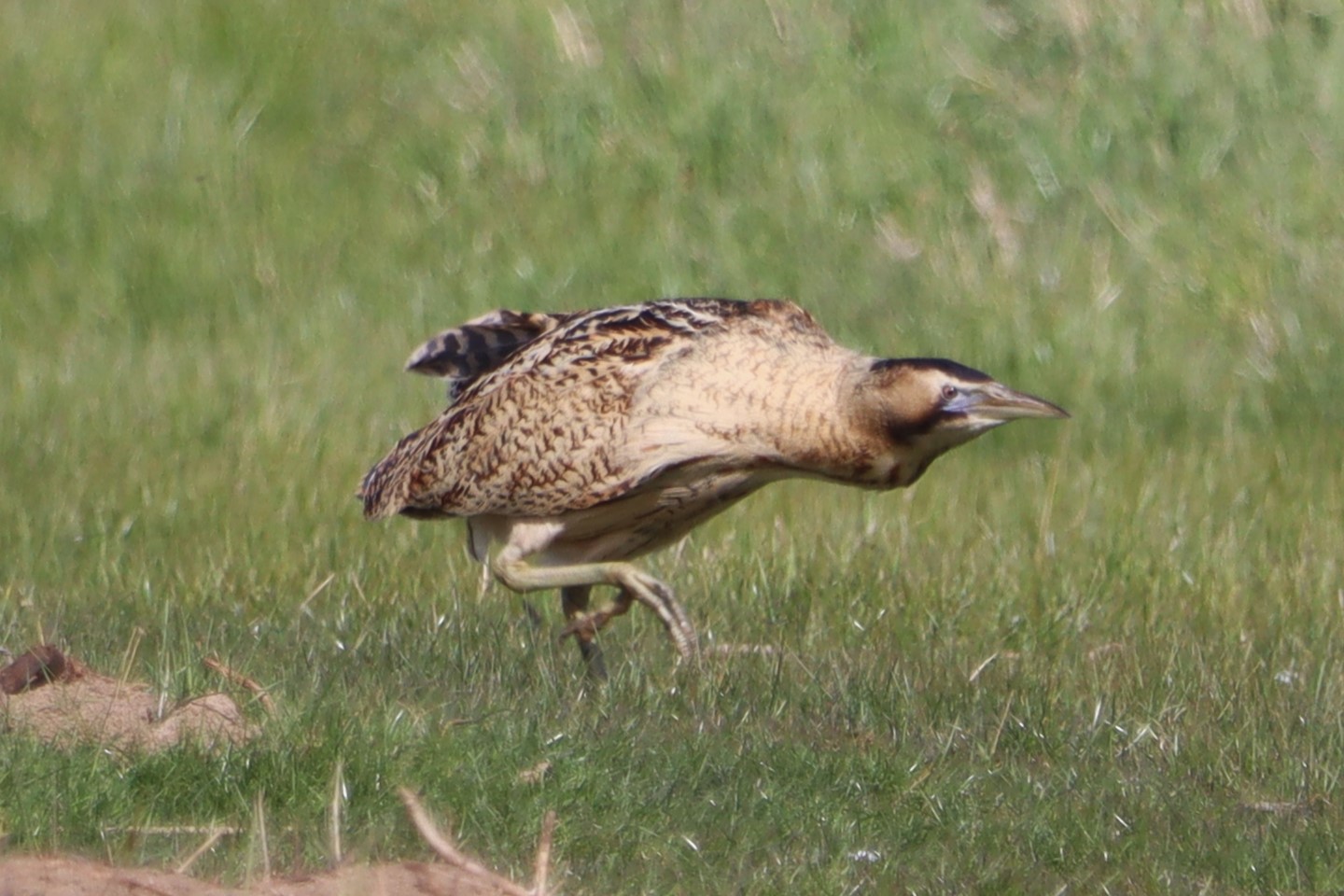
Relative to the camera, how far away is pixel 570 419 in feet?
22.0

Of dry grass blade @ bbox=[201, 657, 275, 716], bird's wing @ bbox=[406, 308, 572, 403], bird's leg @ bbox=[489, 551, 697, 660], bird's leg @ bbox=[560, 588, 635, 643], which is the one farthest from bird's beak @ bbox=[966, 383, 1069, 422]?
dry grass blade @ bbox=[201, 657, 275, 716]

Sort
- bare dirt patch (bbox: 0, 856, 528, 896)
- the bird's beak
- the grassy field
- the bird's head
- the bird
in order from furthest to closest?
the bird, the bird's head, the bird's beak, the grassy field, bare dirt patch (bbox: 0, 856, 528, 896)

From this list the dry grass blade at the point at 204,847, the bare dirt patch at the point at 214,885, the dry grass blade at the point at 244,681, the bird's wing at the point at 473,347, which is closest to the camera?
the bare dirt patch at the point at 214,885

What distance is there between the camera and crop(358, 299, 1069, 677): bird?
6395 millimetres

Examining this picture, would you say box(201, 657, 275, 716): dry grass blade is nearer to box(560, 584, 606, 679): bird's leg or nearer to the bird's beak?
box(560, 584, 606, 679): bird's leg

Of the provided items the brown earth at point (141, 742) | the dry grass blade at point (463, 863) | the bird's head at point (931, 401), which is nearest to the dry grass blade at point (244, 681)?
the brown earth at point (141, 742)

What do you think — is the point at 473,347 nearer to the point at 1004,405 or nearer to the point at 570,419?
the point at 570,419

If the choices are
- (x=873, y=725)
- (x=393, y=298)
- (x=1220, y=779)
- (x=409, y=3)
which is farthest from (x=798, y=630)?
(x=409, y=3)

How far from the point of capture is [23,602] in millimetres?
7332

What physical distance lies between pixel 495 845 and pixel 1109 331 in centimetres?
694

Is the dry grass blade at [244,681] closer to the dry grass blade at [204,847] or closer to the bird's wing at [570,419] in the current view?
the dry grass blade at [204,847]

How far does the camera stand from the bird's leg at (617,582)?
21.8 feet

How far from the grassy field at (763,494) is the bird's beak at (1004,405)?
0.77 metres

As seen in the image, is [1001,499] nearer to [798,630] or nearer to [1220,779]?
[798,630]
